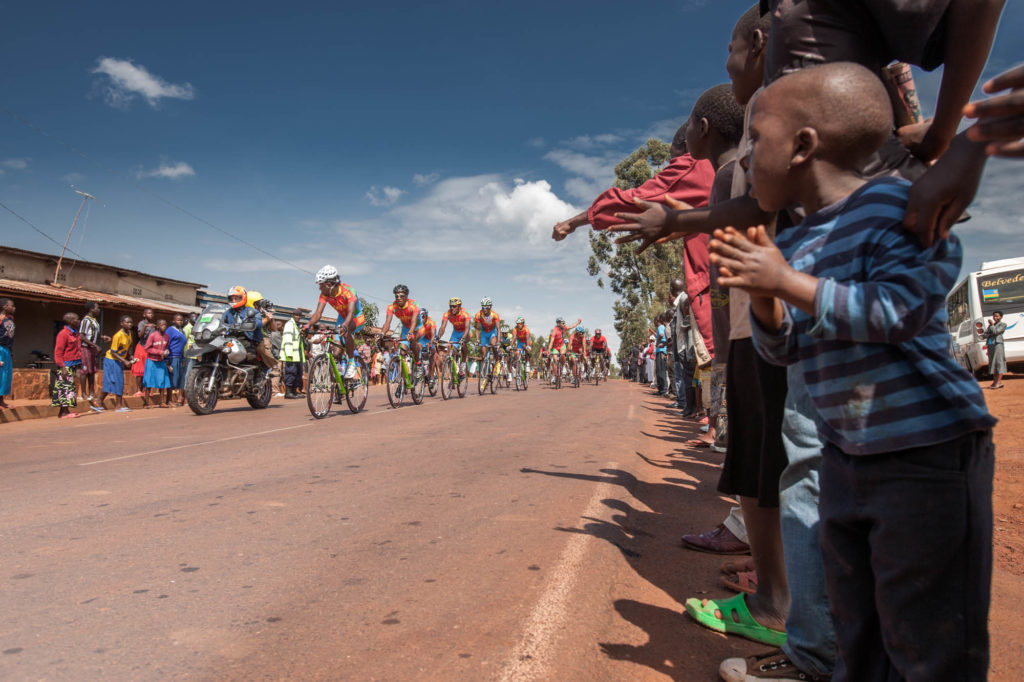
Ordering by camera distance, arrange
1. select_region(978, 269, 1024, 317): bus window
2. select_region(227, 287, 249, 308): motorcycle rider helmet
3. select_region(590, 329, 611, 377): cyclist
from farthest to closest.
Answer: select_region(590, 329, 611, 377): cyclist, select_region(978, 269, 1024, 317): bus window, select_region(227, 287, 249, 308): motorcycle rider helmet

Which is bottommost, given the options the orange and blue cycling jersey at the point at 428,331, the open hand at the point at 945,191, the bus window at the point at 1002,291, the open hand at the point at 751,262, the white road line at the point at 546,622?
the white road line at the point at 546,622

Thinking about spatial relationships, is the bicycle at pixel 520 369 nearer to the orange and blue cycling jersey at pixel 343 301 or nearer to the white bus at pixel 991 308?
the orange and blue cycling jersey at pixel 343 301

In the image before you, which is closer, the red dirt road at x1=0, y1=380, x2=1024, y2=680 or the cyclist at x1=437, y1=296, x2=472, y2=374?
the red dirt road at x1=0, y1=380, x2=1024, y2=680

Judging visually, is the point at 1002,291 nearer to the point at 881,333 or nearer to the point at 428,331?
the point at 428,331

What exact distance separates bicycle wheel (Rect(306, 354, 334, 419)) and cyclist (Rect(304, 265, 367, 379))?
38 cm

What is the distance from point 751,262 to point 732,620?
1492 mm

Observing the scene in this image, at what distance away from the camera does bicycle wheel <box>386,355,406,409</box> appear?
11929 millimetres

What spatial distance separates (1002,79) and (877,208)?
30 cm

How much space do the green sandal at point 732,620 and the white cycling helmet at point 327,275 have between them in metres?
8.63

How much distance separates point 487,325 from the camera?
56.5 ft

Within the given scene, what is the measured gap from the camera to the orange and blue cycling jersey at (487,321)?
17.1 metres

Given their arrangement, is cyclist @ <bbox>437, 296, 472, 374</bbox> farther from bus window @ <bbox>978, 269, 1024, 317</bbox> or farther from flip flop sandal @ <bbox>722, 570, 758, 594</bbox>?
bus window @ <bbox>978, 269, 1024, 317</bbox>

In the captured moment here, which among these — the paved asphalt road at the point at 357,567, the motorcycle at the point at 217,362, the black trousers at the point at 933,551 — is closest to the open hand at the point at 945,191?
the black trousers at the point at 933,551

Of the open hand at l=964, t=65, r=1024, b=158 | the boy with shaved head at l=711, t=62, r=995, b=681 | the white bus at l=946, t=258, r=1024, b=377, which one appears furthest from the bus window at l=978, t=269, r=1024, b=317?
the open hand at l=964, t=65, r=1024, b=158
